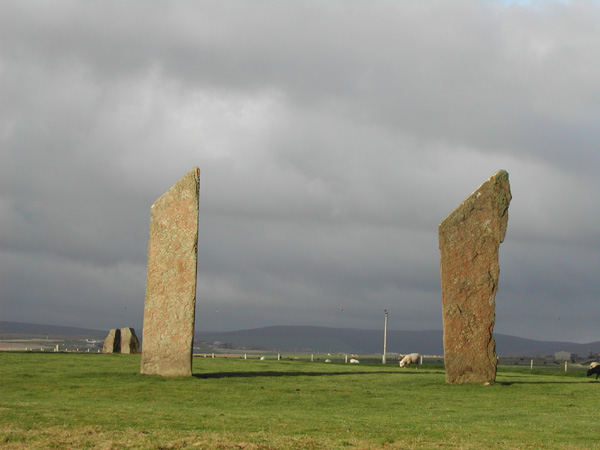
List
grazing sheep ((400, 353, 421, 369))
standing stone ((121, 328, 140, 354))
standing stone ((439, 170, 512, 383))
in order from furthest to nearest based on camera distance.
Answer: grazing sheep ((400, 353, 421, 369))
standing stone ((121, 328, 140, 354))
standing stone ((439, 170, 512, 383))

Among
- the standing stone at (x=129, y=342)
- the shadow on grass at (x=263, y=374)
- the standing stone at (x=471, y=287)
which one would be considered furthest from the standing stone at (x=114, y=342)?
the standing stone at (x=471, y=287)

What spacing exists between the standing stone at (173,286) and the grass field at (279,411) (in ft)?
2.60

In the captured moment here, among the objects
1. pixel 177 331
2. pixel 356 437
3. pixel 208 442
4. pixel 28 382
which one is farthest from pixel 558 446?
pixel 28 382

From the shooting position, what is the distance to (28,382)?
19.5 meters

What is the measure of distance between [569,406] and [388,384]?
5736mm

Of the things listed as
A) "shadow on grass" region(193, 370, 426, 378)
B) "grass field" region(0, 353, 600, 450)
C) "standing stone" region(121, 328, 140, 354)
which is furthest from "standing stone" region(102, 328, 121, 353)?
"shadow on grass" region(193, 370, 426, 378)

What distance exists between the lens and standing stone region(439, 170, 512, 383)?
21.2 m

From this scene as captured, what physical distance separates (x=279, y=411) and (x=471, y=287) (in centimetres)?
839

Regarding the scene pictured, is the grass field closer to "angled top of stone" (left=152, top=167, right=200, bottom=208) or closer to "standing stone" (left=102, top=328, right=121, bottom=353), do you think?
"angled top of stone" (left=152, top=167, right=200, bottom=208)

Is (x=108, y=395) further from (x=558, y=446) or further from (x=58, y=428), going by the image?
(x=558, y=446)

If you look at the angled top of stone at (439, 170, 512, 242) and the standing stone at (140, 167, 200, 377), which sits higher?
the angled top of stone at (439, 170, 512, 242)

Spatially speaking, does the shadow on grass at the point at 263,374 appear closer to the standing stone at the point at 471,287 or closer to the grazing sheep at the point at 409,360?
the standing stone at the point at 471,287

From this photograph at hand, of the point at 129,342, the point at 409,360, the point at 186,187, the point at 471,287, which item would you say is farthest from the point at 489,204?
the point at 129,342

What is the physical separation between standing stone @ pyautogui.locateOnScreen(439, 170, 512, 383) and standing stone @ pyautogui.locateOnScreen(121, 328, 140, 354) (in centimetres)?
2138
